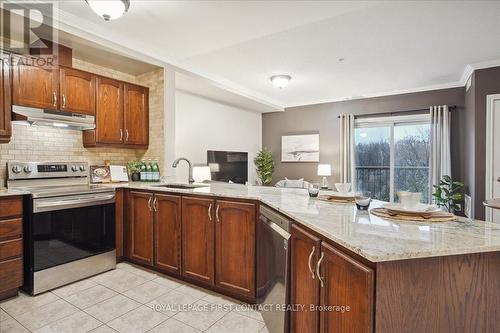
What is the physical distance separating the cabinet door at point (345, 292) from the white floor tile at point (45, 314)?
1.91m

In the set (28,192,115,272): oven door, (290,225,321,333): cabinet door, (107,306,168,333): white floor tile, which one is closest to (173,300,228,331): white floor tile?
(107,306,168,333): white floor tile

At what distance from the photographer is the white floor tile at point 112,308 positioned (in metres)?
2.00

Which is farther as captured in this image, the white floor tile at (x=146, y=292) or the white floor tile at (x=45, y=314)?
the white floor tile at (x=146, y=292)

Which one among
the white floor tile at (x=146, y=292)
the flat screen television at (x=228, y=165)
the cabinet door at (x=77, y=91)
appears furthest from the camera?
the flat screen television at (x=228, y=165)

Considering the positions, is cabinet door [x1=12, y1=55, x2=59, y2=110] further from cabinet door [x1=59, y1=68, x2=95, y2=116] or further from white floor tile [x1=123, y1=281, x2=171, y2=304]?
white floor tile [x1=123, y1=281, x2=171, y2=304]

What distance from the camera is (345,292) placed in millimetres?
1051

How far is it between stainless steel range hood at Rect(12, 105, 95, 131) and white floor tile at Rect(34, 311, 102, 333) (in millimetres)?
1802

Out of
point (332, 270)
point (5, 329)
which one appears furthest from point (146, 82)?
point (332, 270)

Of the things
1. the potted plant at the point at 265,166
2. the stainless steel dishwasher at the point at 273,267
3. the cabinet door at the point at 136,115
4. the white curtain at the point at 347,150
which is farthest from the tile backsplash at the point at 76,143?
the white curtain at the point at 347,150

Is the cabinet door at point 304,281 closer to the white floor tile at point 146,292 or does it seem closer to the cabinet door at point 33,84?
the white floor tile at point 146,292

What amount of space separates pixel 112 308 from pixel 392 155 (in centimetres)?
539

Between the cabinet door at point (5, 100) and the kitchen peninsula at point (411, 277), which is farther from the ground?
the cabinet door at point (5, 100)

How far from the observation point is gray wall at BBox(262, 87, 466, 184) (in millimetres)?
4855

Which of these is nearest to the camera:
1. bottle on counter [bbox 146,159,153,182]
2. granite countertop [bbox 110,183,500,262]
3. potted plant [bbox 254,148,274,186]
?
granite countertop [bbox 110,183,500,262]
